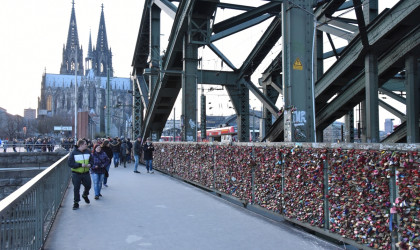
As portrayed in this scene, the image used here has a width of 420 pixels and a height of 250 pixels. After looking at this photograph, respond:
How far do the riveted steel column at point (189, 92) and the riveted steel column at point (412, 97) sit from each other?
31.2 ft

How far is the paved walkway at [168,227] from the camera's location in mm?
5945

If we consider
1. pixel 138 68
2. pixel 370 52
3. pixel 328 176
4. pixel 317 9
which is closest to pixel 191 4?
pixel 317 9

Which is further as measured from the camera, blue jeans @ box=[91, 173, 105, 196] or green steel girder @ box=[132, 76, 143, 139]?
green steel girder @ box=[132, 76, 143, 139]

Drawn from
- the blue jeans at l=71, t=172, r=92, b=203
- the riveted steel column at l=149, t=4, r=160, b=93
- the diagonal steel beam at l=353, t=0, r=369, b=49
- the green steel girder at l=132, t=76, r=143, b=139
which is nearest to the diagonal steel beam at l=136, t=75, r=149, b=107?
the green steel girder at l=132, t=76, r=143, b=139

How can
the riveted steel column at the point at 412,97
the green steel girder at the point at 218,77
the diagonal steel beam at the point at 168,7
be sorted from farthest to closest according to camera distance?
the green steel girder at the point at 218,77
the diagonal steel beam at the point at 168,7
the riveted steel column at the point at 412,97

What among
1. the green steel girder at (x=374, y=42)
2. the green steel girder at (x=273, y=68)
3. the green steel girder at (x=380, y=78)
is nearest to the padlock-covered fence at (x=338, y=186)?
the green steel girder at (x=374, y=42)

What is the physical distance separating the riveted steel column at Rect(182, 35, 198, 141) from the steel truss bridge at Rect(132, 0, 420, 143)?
0.05m

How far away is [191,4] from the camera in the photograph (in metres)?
16.5

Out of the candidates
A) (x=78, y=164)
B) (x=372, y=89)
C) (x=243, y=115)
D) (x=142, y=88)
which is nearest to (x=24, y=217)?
(x=78, y=164)

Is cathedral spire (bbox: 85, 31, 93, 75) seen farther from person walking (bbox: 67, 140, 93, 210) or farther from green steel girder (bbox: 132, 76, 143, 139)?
person walking (bbox: 67, 140, 93, 210)

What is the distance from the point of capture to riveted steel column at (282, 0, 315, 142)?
416 inches

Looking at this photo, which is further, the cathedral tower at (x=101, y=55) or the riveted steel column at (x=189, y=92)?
the cathedral tower at (x=101, y=55)

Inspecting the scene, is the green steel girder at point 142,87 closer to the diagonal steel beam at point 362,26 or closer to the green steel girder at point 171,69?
the green steel girder at point 171,69

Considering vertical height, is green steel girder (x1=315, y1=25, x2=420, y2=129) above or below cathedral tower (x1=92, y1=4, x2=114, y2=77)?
below
